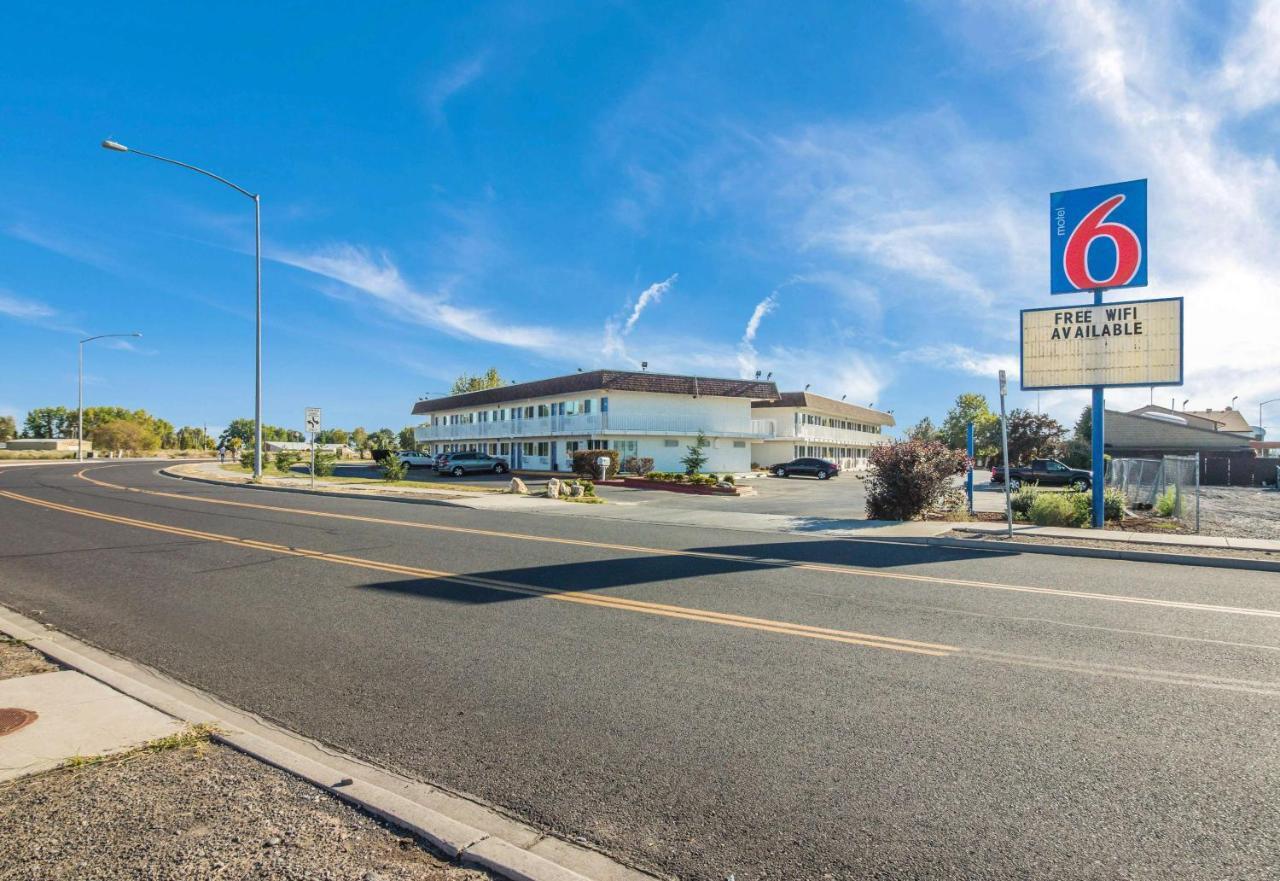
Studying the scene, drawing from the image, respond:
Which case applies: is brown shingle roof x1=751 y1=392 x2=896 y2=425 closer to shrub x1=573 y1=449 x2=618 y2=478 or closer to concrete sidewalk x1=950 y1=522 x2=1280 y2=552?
shrub x1=573 y1=449 x2=618 y2=478

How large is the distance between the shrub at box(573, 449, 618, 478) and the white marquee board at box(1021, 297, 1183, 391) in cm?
2321

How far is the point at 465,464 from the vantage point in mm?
45500

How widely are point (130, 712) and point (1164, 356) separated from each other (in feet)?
63.0

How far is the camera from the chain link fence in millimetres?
17703

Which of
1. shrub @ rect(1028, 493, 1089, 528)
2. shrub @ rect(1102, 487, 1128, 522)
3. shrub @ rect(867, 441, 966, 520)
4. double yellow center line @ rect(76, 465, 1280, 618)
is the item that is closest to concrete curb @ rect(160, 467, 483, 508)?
double yellow center line @ rect(76, 465, 1280, 618)

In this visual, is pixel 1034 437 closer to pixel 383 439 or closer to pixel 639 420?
pixel 639 420

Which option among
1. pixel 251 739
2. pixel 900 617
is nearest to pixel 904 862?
pixel 251 739

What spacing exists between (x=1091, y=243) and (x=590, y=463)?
25.2 m

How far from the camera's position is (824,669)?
17.6 feet

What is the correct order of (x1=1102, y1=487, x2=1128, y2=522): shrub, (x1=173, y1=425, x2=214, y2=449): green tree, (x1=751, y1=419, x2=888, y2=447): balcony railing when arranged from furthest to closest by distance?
(x1=173, y1=425, x2=214, y2=449): green tree
(x1=751, y1=419, x2=888, y2=447): balcony railing
(x1=1102, y1=487, x2=1128, y2=522): shrub

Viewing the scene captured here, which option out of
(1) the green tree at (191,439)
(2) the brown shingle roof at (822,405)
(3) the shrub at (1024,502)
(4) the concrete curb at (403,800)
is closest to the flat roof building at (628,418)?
(2) the brown shingle roof at (822,405)

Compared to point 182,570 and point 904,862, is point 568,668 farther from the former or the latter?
point 182,570

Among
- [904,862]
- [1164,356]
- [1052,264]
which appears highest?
[1052,264]

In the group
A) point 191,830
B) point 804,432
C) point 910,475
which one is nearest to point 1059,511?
point 910,475
